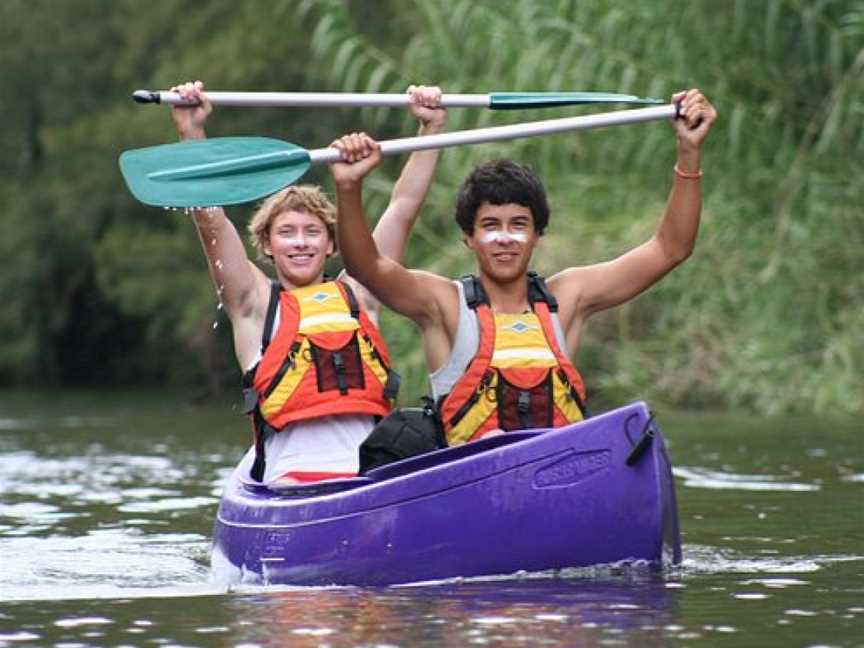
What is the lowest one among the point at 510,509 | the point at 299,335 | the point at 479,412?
the point at 510,509

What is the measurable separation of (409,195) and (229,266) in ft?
2.12

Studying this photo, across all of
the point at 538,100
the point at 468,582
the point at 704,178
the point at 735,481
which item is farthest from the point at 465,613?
the point at 704,178

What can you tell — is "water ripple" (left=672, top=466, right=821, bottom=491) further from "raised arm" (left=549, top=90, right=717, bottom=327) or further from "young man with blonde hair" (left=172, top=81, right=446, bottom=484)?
"young man with blonde hair" (left=172, top=81, right=446, bottom=484)

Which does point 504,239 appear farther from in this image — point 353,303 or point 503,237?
point 353,303

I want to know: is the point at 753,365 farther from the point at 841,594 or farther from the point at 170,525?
the point at 841,594

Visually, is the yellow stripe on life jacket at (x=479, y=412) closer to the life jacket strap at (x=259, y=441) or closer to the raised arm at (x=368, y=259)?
the raised arm at (x=368, y=259)

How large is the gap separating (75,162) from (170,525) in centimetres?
2343

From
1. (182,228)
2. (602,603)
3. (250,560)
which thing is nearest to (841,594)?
(602,603)

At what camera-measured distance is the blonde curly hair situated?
6602 millimetres

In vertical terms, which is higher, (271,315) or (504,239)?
(504,239)

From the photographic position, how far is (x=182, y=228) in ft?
95.2

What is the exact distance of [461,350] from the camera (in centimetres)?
621

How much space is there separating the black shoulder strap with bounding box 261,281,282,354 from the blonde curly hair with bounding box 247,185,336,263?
0.44ft

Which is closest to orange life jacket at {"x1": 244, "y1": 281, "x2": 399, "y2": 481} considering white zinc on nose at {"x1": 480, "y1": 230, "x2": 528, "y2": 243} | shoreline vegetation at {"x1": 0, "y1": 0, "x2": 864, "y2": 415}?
white zinc on nose at {"x1": 480, "y1": 230, "x2": 528, "y2": 243}
